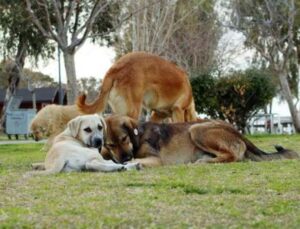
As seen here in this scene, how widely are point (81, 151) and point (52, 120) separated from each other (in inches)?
226

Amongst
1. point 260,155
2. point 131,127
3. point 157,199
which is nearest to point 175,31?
point 260,155

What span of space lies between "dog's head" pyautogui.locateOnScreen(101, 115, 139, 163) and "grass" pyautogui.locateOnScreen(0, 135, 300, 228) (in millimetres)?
811

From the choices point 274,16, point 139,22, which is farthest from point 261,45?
point 139,22

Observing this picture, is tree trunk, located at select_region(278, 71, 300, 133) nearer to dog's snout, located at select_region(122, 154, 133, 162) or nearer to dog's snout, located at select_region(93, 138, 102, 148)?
dog's snout, located at select_region(122, 154, 133, 162)

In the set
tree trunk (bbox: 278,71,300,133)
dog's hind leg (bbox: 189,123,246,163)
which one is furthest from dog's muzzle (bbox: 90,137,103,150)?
tree trunk (bbox: 278,71,300,133)

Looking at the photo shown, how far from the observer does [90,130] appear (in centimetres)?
786

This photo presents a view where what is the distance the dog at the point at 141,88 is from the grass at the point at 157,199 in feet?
10.1

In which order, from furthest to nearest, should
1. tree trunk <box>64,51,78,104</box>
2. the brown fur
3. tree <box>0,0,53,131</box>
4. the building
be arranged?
the building, tree <box>0,0,53,131</box>, tree trunk <box>64,51,78,104</box>, the brown fur

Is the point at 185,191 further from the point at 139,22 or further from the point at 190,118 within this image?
the point at 139,22

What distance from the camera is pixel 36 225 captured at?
399 centimetres

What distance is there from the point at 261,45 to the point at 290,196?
31760 millimetres

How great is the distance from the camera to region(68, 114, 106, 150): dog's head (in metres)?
7.79

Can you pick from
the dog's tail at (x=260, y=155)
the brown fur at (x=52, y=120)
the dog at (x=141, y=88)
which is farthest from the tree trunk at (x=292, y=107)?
the dog's tail at (x=260, y=155)

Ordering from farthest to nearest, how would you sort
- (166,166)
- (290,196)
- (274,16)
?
(274,16) < (166,166) < (290,196)
